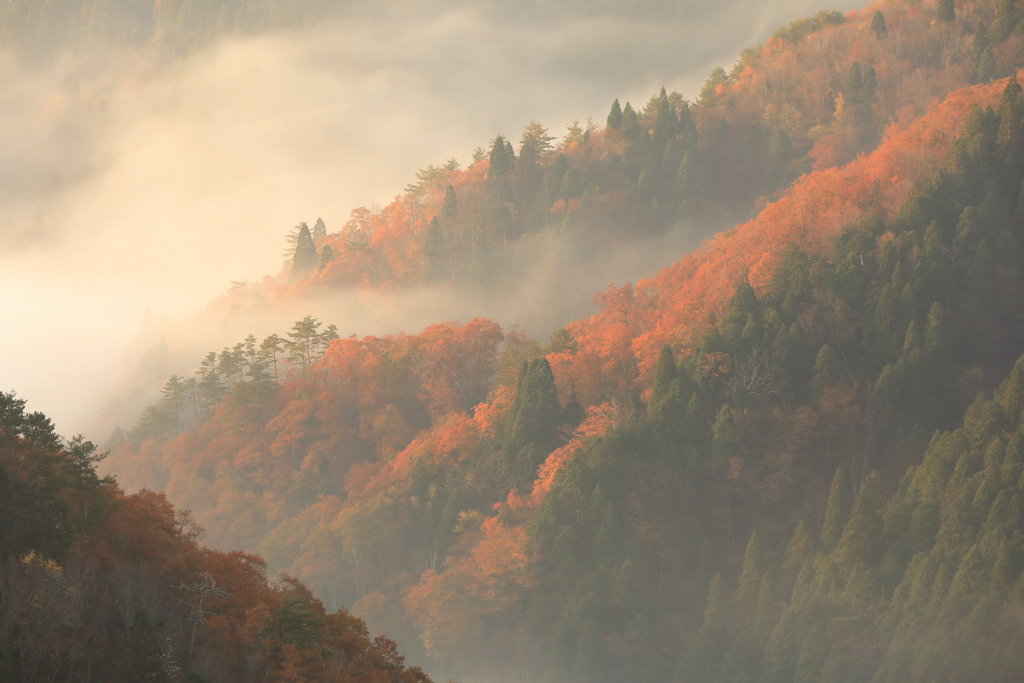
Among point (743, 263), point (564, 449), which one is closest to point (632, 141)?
point (743, 263)

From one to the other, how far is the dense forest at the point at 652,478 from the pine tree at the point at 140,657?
15 cm

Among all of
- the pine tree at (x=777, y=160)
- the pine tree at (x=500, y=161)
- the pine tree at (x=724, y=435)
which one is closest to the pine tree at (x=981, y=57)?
the pine tree at (x=777, y=160)

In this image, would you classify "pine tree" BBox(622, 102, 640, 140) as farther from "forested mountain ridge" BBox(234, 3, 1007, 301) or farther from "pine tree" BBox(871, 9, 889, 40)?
"pine tree" BBox(871, 9, 889, 40)

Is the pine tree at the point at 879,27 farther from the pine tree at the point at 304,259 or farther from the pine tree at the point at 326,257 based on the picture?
the pine tree at the point at 304,259

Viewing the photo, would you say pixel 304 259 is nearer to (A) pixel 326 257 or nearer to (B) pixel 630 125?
(A) pixel 326 257

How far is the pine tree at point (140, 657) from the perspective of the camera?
4038cm

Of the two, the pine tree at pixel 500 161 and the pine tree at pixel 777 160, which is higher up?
the pine tree at pixel 500 161

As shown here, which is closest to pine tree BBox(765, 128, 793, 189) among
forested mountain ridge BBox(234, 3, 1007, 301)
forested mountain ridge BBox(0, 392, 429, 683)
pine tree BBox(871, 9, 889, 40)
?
forested mountain ridge BBox(234, 3, 1007, 301)

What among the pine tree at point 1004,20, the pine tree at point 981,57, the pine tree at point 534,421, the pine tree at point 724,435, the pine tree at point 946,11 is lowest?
the pine tree at point 724,435

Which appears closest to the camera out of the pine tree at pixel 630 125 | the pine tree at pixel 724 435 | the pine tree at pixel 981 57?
the pine tree at pixel 724 435

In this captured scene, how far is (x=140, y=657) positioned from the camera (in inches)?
1597

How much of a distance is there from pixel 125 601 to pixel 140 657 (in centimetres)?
630

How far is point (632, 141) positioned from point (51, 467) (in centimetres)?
11942

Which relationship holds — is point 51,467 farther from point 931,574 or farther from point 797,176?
point 797,176
